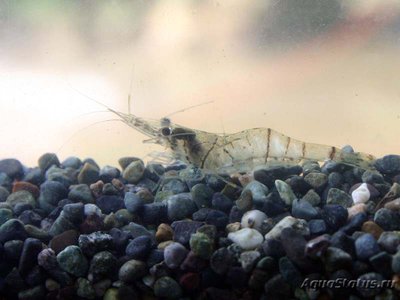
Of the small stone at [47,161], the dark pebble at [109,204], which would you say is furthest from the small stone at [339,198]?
the small stone at [47,161]

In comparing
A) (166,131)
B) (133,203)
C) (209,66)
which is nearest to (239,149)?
(166,131)

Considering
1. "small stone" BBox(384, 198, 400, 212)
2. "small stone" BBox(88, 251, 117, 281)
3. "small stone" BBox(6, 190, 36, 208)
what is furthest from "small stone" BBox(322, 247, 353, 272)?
"small stone" BBox(6, 190, 36, 208)

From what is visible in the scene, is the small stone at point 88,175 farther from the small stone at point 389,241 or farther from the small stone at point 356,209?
the small stone at point 389,241

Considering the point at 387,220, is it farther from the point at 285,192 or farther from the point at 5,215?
the point at 5,215

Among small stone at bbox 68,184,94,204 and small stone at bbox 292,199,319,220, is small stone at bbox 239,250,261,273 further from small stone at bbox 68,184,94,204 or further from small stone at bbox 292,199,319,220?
small stone at bbox 68,184,94,204

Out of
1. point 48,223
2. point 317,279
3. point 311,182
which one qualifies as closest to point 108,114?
point 48,223

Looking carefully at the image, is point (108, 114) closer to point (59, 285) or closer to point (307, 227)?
point (59, 285)
